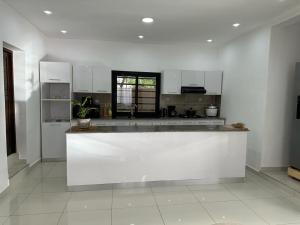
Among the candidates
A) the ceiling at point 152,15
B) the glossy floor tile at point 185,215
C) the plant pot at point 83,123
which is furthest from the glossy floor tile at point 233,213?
the ceiling at point 152,15

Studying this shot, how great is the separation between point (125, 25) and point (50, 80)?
204 centimetres

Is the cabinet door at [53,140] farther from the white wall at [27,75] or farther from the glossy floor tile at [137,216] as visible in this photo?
the glossy floor tile at [137,216]

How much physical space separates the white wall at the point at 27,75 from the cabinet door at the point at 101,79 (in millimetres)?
1222

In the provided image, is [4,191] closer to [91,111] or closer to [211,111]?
[91,111]

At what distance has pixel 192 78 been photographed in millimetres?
5383

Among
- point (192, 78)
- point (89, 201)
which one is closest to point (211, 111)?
point (192, 78)

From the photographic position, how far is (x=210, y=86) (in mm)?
5457

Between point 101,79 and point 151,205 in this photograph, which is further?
point 101,79

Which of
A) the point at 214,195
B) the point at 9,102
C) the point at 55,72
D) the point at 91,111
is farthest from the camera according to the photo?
the point at 91,111

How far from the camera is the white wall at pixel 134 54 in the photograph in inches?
201

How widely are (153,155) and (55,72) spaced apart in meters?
2.91

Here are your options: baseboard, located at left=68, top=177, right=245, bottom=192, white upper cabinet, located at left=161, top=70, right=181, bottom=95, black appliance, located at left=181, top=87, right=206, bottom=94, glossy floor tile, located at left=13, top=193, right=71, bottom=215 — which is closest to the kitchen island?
baseboard, located at left=68, top=177, right=245, bottom=192

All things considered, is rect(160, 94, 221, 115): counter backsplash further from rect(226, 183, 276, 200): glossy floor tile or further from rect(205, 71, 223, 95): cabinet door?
rect(226, 183, 276, 200): glossy floor tile

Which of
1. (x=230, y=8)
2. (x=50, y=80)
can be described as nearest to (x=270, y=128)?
(x=230, y=8)
